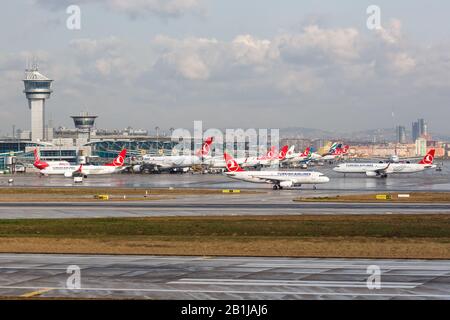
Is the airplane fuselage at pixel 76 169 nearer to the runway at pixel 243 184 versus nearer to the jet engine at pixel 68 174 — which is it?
the jet engine at pixel 68 174

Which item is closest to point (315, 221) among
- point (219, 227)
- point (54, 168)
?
point (219, 227)

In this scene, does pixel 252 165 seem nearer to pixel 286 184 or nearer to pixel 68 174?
pixel 68 174

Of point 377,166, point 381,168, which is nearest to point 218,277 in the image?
point 381,168

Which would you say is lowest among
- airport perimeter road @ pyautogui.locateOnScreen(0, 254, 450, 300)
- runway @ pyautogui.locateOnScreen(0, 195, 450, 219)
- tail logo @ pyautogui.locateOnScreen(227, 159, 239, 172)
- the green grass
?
runway @ pyautogui.locateOnScreen(0, 195, 450, 219)

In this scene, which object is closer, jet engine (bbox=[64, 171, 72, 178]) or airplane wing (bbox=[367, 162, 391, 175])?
airplane wing (bbox=[367, 162, 391, 175])

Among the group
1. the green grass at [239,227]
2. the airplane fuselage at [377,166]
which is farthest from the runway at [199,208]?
the airplane fuselage at [377,166]

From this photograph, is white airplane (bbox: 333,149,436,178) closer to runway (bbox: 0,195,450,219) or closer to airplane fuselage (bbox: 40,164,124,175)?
airplane fuselage (bbox: 40,164,124,175)

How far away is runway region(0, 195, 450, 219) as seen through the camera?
65.4 meters

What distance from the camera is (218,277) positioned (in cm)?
3123

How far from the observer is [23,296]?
87.0 feet

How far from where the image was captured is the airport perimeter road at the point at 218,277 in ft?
89.2

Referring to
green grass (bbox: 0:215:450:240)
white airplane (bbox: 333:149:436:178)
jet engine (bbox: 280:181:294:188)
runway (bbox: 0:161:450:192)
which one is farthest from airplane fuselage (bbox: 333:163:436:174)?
green grass (bbox: 0:215:450:240)
